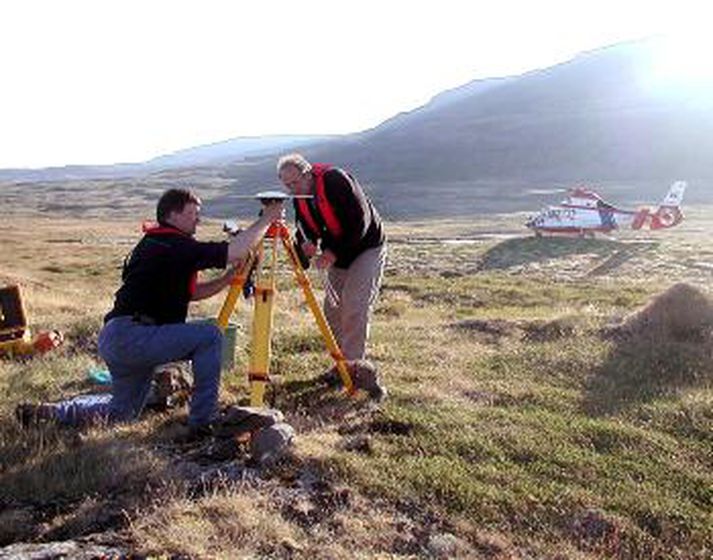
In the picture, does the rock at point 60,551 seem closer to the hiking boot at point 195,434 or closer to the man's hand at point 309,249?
the hiking boot at point 195,434

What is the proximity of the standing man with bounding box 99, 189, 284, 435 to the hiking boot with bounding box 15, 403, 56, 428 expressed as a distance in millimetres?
719

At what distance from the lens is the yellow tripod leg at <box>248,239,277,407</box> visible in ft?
26.0

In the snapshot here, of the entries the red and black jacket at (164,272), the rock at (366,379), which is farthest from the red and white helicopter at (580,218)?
the red and black jacket at (164,272)

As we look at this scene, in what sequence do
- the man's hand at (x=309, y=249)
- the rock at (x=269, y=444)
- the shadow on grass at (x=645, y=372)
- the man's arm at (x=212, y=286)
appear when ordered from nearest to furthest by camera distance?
the rock at (x=269, y=444)
the man's arm at (x=212, y=286)
the man's hand at (x=309, y=249)
the shadow on grass at (x=645, y=372)

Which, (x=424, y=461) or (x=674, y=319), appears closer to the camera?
(x=424, y=461)

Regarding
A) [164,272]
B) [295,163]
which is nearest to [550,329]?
[295,163]

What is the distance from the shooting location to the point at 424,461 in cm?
749

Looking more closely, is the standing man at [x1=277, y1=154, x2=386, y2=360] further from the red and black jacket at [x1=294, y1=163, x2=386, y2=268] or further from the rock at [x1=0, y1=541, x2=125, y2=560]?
the rock at [x1=0, y1=541, x2=125, y2=560]

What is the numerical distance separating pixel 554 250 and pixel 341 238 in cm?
3915

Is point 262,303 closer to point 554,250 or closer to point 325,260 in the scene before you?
point 325,260

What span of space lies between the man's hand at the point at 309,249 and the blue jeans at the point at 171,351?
1.72 m

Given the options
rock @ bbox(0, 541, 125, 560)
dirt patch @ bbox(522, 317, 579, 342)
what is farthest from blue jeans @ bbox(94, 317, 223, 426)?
dirt patch @ bbox(522, 317, 579, 342)

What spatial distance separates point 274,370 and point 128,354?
3.00 metres

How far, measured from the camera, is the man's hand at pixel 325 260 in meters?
9.27
